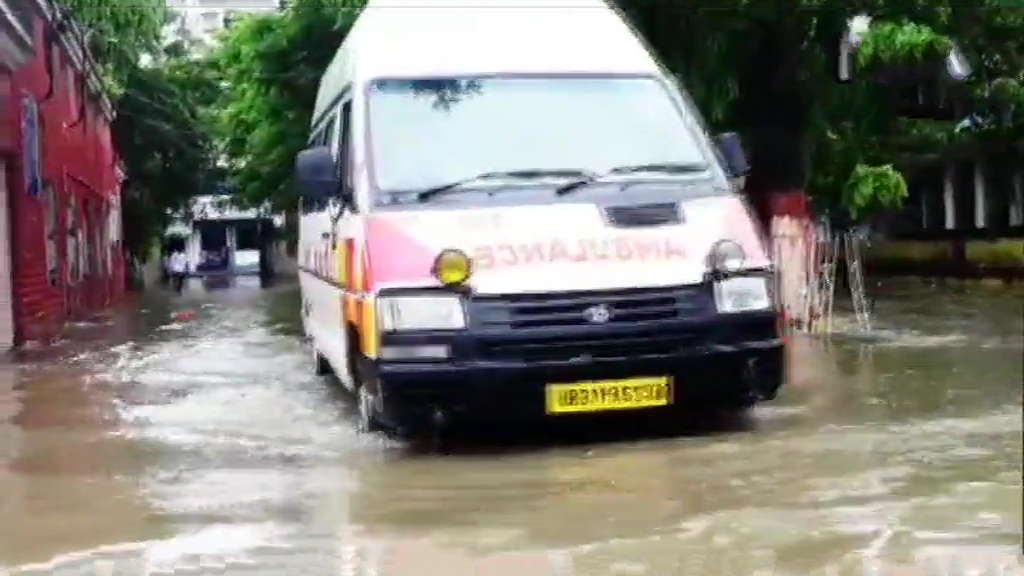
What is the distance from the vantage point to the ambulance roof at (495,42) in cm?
882

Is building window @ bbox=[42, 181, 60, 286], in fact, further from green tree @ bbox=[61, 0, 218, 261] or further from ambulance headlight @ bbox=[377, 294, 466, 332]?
green tree @ bbox=[61, 0, 218, 261]

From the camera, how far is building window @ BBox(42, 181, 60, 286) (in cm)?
1917

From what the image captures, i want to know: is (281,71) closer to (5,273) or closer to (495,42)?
(5,273)

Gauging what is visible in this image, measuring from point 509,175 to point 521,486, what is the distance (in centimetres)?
181

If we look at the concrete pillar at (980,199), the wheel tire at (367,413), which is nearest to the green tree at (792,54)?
the concrete pillar at (980,199)

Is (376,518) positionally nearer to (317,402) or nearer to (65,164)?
(317,402)

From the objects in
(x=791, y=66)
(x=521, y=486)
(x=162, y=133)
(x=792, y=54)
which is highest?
(x=162, y=133)

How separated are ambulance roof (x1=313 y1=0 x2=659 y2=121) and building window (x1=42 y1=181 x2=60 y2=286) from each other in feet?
34.7

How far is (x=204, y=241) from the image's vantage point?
6038 centimetres

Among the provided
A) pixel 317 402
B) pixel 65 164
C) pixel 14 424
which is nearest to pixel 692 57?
pixel 317 402

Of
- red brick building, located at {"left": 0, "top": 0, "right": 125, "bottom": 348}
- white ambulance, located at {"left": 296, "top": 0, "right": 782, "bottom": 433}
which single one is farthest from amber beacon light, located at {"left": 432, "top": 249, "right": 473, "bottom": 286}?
red brick building, located at {"left": 0, "top": 0, "right": 125, "bottom": 348}

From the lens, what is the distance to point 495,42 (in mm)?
9023

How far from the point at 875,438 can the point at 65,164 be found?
675 inches

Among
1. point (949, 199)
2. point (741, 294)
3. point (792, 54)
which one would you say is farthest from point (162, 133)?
point (741, 294)
